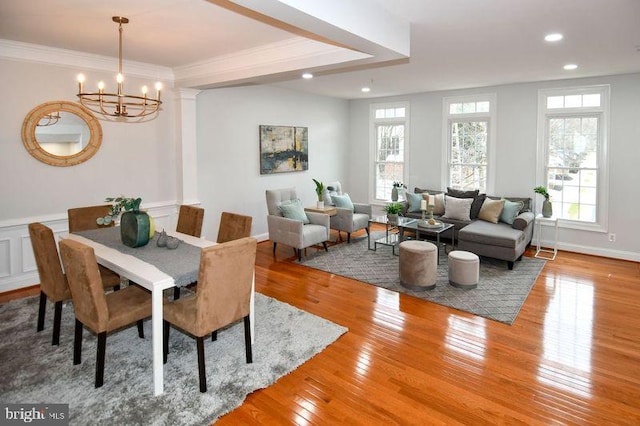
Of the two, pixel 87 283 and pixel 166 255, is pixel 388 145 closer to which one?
pixel 166 255

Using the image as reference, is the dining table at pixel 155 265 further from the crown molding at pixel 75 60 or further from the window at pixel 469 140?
the window at pixel 469 140

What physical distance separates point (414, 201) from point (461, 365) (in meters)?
4.24

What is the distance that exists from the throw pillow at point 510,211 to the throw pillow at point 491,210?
0.20 ft

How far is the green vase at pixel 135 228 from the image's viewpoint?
10.7 ft

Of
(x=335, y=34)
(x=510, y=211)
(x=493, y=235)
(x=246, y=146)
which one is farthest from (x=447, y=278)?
(x=246, y=146)

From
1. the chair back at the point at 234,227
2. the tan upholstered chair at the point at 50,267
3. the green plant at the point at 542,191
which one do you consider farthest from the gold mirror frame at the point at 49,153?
the green plant at the point at 542,191

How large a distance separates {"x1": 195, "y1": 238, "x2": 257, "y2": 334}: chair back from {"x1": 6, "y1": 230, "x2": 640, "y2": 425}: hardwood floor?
0.56 meters

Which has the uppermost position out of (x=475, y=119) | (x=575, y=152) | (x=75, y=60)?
(x=75, y=60)

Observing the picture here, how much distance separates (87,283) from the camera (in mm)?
2547

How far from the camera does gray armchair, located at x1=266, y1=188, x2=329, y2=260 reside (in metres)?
5.62

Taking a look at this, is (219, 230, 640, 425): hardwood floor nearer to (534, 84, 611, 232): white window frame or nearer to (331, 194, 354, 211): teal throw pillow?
(534, 84, 611, 232): white window frame

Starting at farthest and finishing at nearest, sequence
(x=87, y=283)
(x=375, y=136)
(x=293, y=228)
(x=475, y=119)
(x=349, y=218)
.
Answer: (x=375, y=136) < (x=475, y=119) < (x=349, y=218) < (x=293, y=228) < (x=87, y=283)

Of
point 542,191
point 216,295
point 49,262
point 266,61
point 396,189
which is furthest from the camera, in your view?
point 396,189

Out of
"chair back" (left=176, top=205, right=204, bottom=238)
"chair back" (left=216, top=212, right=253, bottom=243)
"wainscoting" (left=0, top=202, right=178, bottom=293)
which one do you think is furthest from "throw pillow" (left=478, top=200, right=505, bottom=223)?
"wainscoting" (left=0, top=202, right=178, bottom=293)
